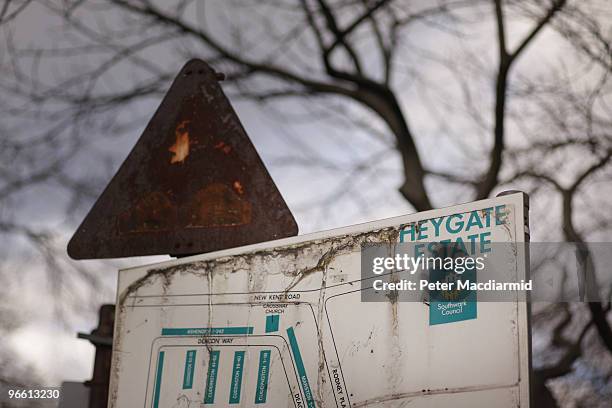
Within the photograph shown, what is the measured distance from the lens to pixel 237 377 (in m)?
2.82

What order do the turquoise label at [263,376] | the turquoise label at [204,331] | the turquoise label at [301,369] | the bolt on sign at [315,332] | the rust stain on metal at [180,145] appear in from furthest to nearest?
the rust stain on metal at [180,145]
the turquoise label at [204,331]
the turquoise label at [263,376]
the turquoise label at [301,369]
the bolt on sign at [315,332]

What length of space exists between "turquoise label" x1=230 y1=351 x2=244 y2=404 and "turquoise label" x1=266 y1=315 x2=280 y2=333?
144 millimetres

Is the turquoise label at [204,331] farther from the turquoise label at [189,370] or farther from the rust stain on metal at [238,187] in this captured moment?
the rust stain on metal at [238,187]

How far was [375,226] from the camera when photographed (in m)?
2.63

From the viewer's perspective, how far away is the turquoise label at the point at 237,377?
281 cm

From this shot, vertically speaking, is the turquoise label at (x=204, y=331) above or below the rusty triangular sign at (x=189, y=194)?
below

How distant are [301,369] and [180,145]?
115 cm

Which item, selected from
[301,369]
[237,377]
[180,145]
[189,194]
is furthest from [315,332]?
[180,145]

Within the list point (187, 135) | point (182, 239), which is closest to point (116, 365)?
point (182, 239)

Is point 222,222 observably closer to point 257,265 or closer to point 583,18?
point 257,265

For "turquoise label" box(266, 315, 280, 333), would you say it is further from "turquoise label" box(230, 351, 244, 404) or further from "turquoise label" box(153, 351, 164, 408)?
"turquoise label" box(153, 351, 164, 408)

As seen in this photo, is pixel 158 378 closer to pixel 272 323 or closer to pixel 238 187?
pixel 272 323

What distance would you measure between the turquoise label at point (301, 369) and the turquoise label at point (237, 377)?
22 centimetres

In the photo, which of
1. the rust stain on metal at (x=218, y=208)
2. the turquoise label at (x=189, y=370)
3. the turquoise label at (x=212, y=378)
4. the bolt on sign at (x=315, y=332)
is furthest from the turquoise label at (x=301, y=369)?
the rust stain on metal at (x=218, y=208)
